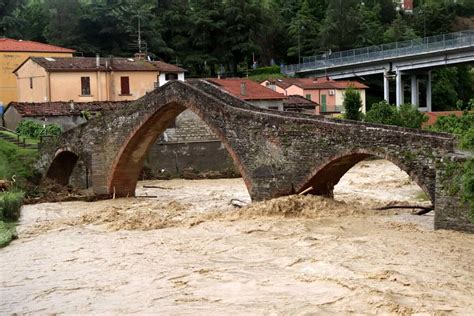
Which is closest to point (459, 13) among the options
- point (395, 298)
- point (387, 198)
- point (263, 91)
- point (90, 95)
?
point (263, 91)

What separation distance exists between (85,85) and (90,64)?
151 cm

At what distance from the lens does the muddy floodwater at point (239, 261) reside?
13.5 m

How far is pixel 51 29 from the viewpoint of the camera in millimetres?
60375

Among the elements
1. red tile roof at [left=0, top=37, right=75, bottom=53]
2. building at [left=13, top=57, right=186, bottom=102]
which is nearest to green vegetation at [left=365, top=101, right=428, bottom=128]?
building at [left=13, top=57, right=186, bottom=102]

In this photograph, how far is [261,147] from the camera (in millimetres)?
23203

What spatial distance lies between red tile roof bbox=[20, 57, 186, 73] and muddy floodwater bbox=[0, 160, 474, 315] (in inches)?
703

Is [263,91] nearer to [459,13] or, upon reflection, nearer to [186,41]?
[186,41]

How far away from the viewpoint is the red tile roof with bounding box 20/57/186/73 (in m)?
42.4

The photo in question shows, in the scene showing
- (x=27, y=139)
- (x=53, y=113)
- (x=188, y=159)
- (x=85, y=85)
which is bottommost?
(x=188, y=159)

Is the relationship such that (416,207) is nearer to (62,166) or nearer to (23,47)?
(62,166)

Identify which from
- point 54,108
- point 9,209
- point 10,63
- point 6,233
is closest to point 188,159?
point 54,108

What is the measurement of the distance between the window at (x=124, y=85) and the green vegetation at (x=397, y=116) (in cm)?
1513

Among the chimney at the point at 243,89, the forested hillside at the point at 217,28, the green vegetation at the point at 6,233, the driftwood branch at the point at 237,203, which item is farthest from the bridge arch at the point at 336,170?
the forested hillside at the point at 217,28

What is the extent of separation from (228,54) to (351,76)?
12.7m
